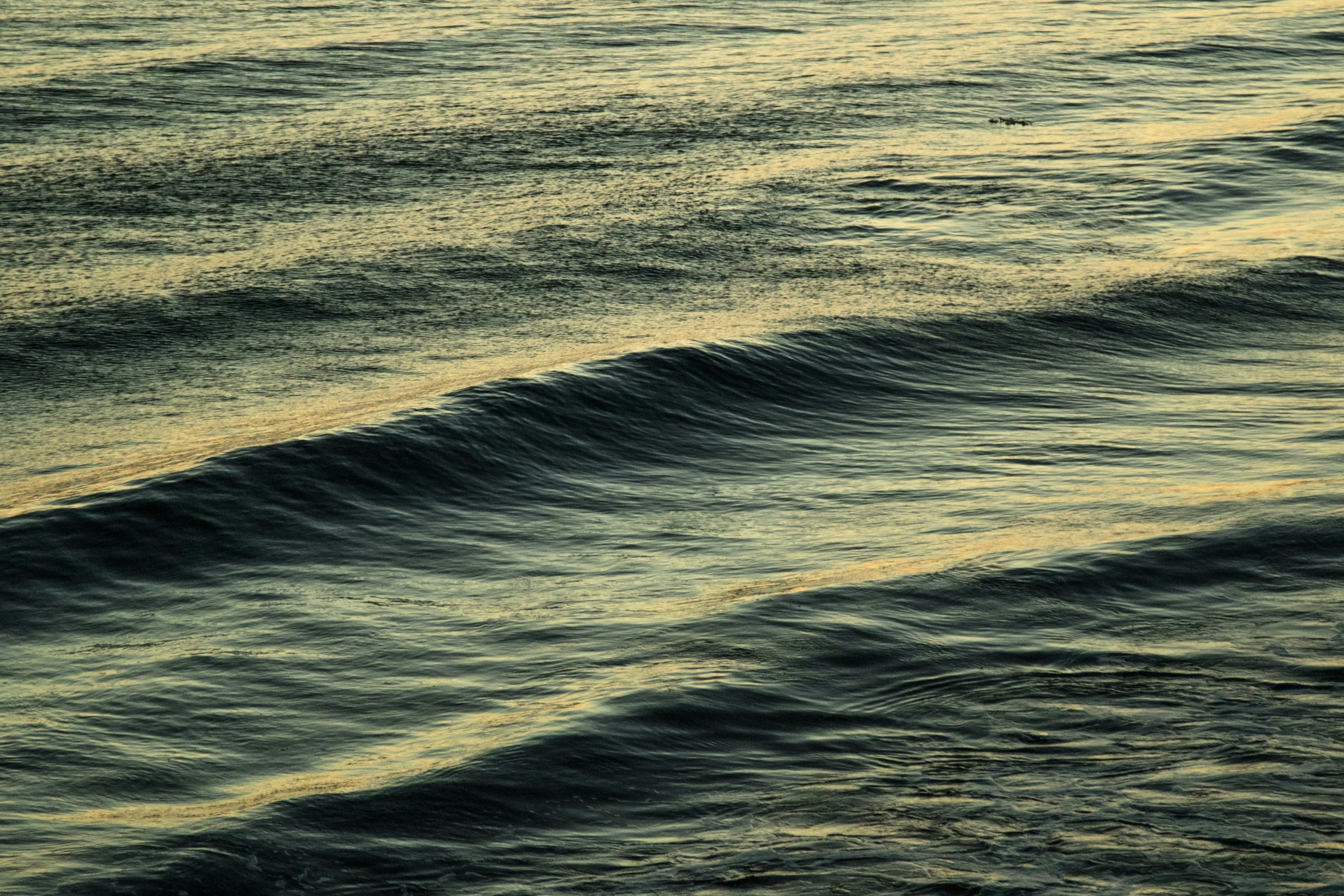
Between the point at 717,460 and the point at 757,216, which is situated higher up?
the point at 757,216

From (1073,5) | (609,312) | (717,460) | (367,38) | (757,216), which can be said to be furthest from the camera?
(1073,5)

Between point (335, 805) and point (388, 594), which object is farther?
point (388, 594)

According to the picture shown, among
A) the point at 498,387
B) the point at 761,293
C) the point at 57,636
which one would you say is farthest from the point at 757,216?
the point at 57,636

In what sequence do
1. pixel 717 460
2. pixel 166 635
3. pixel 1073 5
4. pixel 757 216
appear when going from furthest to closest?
pixel 1073 5 → pixel 757 216 → pixel 717 460 → pixel 166 635

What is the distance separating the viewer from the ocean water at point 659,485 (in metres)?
4.86

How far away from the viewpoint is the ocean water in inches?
191

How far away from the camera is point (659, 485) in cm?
787

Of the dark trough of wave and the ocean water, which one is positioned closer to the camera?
the dark trough of wave

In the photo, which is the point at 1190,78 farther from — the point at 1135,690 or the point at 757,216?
the point at 1135,690

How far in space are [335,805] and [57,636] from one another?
1.90 metres

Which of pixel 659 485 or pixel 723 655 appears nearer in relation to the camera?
pixel 723 655

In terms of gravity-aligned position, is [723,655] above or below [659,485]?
below

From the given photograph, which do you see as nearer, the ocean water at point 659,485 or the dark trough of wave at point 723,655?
the dark trough of wave at point 723,655

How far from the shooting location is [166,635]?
6.15 meters
